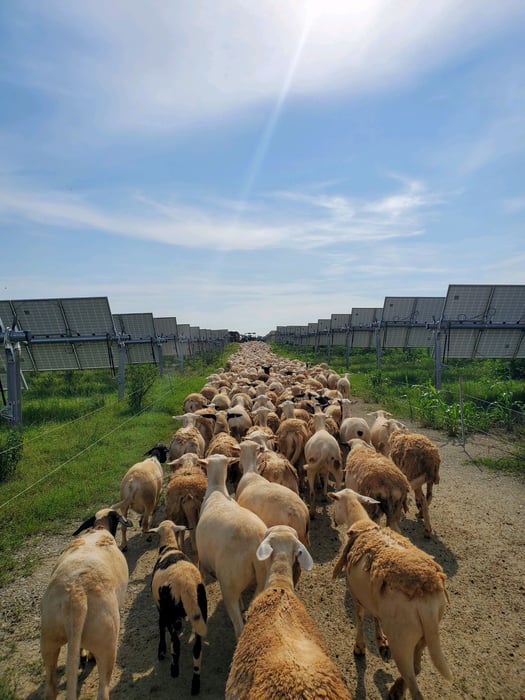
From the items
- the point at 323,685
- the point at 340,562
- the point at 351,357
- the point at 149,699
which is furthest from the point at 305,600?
the point at 351,357

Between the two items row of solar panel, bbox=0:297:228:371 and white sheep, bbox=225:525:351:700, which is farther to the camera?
row of solar panel, bbox=0:297:228:371

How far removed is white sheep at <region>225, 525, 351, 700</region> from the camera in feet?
7.23

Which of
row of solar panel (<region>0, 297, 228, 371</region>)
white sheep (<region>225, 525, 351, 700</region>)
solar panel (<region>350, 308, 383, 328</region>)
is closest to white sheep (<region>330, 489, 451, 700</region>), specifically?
white sheep (<region>225, 525, 351, 700</region>)

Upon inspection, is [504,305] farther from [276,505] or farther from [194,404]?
[276,505]

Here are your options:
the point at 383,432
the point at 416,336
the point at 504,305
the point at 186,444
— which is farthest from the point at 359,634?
the point at 416,336

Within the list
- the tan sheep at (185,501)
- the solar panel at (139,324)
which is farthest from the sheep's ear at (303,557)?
the solar panel at (139,324)

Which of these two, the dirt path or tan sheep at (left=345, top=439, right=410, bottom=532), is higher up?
tan sheep at (left=345, top=439, right=410, bottom=532)

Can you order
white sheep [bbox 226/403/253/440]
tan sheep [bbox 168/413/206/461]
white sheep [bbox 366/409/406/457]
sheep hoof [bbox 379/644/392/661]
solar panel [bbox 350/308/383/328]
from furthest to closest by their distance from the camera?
solar panel [bbox 350/308/383/328] < white sheep [bbox 226/403/253/440] < white sheep [bbox 366/409/406/457] < tan sheep [bbox 168/413/206/461] < sheep hoof [bbox 379/644/392/661]

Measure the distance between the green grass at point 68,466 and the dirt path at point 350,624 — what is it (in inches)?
21.5

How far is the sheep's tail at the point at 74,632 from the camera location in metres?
2.83

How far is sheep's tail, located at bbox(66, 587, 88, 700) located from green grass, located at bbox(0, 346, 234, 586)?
2880 millimetres

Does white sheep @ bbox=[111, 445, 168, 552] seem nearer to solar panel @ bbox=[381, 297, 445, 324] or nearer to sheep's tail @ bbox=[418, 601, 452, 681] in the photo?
sheep's tail @ bbox=[418, 601, 452, 681]

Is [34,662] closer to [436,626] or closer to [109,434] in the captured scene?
[436,626]

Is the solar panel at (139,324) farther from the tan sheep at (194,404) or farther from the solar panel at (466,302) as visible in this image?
the solar panel at (466,302)
